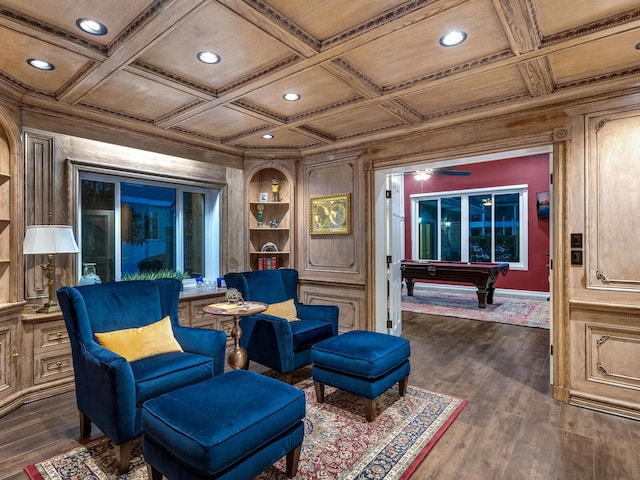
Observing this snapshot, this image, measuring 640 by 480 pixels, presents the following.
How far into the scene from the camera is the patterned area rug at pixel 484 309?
588 centimetres

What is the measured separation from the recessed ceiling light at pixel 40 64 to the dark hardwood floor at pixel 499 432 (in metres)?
2.58

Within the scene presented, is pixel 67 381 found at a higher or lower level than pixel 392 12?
lower

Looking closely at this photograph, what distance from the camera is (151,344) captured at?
2.57 meters

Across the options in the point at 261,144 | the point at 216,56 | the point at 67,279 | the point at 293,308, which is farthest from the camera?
the point at 261,144

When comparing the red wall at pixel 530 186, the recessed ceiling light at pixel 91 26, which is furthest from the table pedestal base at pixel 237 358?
the red wall at pixel 530 186

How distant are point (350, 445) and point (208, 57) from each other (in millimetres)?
2734

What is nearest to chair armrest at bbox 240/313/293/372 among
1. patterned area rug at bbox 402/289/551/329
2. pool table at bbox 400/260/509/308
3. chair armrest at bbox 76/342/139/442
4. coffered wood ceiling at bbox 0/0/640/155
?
chair armrest at bbox 76/342/139/442

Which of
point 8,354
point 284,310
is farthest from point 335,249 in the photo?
point 8,354

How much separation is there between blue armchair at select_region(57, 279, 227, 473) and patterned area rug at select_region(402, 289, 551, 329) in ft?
15.7

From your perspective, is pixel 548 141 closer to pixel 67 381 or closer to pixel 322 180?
pixel 322 180

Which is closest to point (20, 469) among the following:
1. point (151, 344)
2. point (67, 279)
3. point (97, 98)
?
point (151, 344)

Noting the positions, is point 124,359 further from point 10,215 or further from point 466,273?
point 466,273

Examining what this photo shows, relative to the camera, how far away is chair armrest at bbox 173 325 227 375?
2.67m

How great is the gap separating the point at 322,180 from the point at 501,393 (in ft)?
10.2
